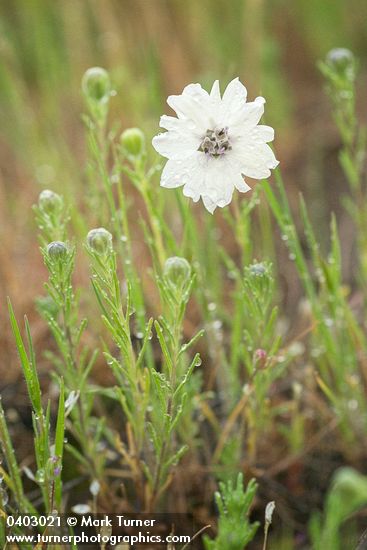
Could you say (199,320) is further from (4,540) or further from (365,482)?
(365,482)

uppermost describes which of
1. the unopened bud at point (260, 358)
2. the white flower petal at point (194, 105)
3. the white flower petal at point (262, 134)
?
the white flower petal at point (194, 105)

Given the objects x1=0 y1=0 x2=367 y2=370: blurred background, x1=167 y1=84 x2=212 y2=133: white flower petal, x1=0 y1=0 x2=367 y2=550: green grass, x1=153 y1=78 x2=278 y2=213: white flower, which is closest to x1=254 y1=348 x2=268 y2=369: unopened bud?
x1=0 y1=0 x2=367 y2=550: green grass

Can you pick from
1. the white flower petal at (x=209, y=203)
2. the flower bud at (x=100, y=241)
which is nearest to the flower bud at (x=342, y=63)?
the white flower petal at (x=209, y=203)

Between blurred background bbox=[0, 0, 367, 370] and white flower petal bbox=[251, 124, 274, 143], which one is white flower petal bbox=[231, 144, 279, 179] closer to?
white flower petal bbox=[251, 124, 274, 143]

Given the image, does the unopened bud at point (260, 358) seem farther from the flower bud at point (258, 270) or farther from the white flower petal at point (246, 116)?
the white flower petal at point (246, 116)

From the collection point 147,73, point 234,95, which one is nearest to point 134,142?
point 234,95

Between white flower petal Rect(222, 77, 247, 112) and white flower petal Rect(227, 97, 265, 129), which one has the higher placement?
white flower petal Rect(222, 77, 247, 112)

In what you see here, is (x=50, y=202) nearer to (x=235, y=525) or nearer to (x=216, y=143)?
(x=216, y=143)
